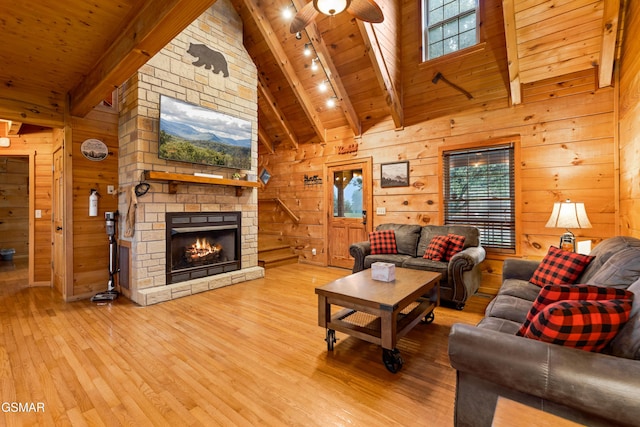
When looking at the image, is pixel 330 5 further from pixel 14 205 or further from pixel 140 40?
pixel 14 205

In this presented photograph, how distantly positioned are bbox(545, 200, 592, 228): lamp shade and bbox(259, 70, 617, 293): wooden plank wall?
0.62 metres

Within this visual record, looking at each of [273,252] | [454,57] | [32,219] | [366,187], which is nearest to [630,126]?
[454,57]

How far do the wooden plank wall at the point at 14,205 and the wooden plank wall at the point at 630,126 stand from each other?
10392mm

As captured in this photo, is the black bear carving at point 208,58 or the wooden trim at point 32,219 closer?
the black bear carving at point 208,58

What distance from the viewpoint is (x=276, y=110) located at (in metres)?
6.15

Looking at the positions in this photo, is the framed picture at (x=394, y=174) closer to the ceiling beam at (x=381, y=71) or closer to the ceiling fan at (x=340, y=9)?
the ceiling beam at (x=381, y=71)

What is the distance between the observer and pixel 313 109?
5789 mm

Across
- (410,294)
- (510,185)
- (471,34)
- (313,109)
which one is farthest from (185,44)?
(510,185)

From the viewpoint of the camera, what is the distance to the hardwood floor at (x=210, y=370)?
1735mm

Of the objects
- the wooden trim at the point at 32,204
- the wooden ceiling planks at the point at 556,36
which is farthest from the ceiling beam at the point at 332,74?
the wooden trim at the point at 32,204

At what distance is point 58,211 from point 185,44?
297 cm

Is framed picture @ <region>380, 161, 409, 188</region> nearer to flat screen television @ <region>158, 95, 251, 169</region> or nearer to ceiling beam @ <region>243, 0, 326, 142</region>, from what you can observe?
ceiling beam @ <region>243, 0, 326, 142</region>

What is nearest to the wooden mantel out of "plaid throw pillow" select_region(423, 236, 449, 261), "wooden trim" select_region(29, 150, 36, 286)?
"wooden trim" select_region(29, 150, 36, 286)

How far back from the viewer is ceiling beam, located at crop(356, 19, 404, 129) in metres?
3.99
